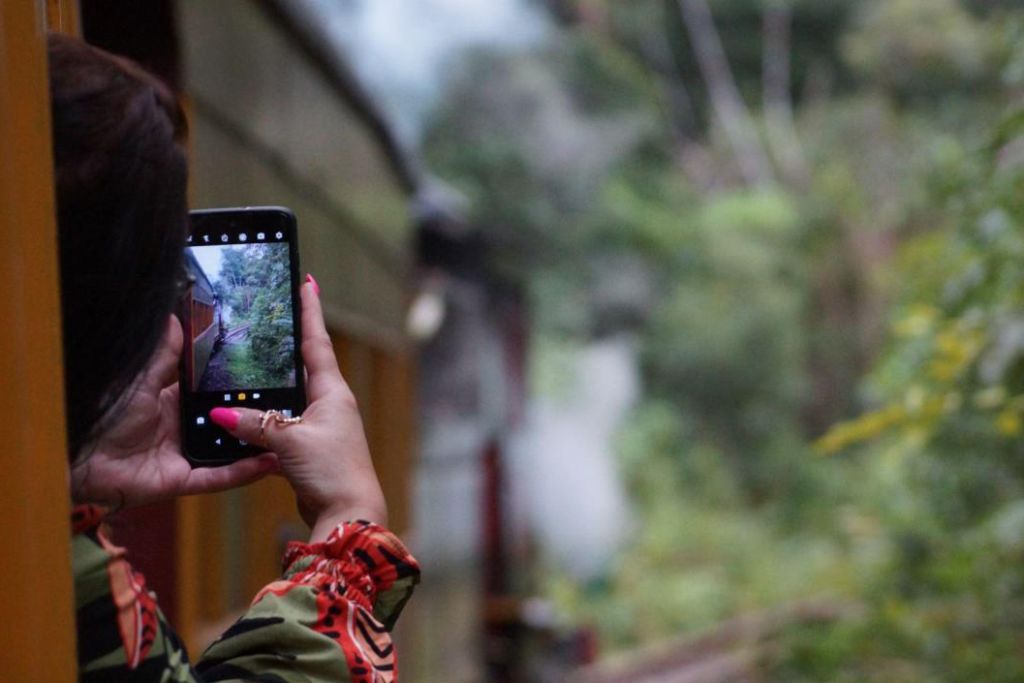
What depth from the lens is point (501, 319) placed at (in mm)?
9484

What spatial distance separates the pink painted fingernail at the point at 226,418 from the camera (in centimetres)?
119

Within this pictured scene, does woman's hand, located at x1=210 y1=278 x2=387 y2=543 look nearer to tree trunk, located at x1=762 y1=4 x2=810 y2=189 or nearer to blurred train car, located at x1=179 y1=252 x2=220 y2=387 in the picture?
blurred train car, located at x1=179 y1=252 x2=220 y2=387

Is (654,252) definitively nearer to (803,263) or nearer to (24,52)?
(803,263)

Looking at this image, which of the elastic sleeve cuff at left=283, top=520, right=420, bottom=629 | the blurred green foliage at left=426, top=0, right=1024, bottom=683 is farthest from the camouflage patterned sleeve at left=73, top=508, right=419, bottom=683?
the blurred green foliage at left=426, top=0, right=1024, bottom=683

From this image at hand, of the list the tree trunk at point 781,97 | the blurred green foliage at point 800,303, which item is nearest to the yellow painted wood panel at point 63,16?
the blurred green foliage at point 800,303

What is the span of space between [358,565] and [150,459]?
7.8 inches

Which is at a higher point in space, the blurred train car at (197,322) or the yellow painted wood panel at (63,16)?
the yellow painted wood panel at (63,16)

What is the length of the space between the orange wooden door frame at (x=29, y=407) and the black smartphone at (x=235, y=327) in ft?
0.77

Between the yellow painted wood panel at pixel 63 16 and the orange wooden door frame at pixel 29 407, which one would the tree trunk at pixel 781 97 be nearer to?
the yellow painted wood panel at pixel 63 16

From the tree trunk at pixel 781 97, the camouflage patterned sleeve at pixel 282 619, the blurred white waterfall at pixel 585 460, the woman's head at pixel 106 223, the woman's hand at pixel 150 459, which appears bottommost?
the blurred white waterfall at pixel 585 460

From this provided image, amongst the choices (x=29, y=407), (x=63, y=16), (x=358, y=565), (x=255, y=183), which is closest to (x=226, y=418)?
(x=358, y=565)

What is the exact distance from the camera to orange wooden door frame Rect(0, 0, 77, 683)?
3.02 ft

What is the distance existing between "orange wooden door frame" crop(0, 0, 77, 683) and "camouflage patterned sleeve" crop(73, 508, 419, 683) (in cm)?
5

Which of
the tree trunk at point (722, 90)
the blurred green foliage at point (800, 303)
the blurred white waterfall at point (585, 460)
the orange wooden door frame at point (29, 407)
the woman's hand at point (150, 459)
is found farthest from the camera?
the tree trunk at point (722, 90)
